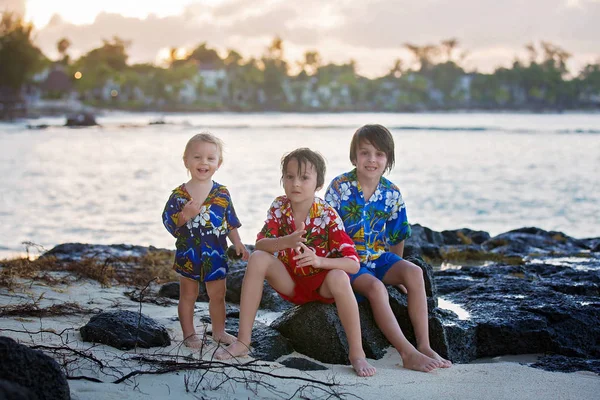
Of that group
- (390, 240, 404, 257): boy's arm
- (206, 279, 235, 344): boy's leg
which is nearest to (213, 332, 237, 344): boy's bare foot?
(206, 279, 235, 344): boy's leg

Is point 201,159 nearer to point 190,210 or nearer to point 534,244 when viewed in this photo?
point 190,210

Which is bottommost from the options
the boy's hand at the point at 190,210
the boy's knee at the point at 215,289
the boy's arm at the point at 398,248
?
the boy's knee at the point at 215,289

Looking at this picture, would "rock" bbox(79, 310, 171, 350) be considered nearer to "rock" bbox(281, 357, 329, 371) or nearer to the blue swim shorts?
"rock" bbox(281, 357, 329, 371)

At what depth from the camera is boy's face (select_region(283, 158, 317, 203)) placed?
155 inches

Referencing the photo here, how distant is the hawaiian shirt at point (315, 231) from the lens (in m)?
3.96

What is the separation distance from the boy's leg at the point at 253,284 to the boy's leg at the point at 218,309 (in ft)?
0.72

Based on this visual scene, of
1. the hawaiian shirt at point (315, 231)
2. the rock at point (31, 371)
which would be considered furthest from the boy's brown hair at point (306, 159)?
the rock at point (31, 371)

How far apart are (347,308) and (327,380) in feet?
1.42

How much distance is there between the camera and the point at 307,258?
3.72 m

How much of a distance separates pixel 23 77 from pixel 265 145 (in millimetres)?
45719

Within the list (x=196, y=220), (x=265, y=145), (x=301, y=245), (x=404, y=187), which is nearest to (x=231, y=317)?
(x=196, y=220)

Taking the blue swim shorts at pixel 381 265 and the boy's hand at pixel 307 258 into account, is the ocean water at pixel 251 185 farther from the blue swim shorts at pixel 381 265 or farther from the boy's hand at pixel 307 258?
the boy's hand at pixel 307 258

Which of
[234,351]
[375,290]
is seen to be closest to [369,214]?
[375,290]

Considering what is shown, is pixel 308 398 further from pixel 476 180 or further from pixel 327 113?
pixel 327 113
